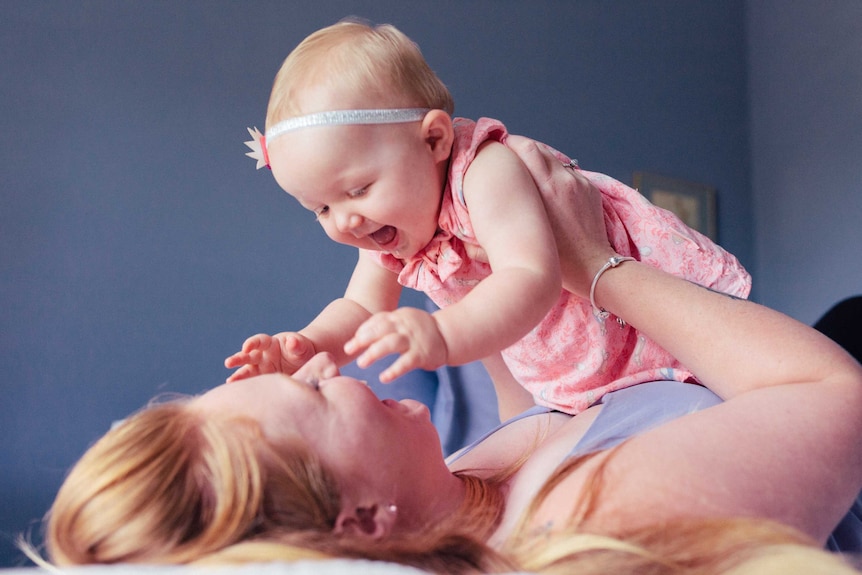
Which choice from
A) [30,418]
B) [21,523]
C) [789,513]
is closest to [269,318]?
[30,418]

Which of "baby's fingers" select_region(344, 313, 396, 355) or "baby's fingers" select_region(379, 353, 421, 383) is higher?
"baby's fingers" select_region(344, 313, 396, 355)

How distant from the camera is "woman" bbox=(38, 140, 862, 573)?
61 centimetres

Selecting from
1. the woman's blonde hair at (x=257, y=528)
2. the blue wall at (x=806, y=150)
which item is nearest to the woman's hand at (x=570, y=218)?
the woman's blonde hair at (x=257, y=528)

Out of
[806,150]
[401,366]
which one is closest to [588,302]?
[401,366]

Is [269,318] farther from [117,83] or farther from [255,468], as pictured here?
[255,468]

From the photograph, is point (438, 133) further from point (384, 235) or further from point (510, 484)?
point (510, 484)

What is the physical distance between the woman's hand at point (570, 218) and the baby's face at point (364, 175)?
0.43 ft

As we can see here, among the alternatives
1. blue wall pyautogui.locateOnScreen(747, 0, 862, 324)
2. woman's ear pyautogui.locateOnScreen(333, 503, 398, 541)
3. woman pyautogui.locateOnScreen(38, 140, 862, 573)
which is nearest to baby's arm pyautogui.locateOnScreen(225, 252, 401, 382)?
woman pyautogui.locateOnScreen(38, 140, 862, 573)

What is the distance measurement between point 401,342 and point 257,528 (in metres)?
0.20

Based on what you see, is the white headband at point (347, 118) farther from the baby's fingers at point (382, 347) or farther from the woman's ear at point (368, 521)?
the woman's ear at point (368, 521)

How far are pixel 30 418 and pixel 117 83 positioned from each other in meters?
0.95

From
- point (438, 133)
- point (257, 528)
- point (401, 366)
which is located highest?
point (438, 133)

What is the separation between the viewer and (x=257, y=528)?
646 mm

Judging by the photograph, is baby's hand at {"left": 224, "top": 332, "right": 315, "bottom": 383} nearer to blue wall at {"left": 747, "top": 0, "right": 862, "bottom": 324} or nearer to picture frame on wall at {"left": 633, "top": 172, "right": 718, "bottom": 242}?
picture frame on wall at {"left": 633, "top": 172, "right": 718, "bottom": 242}
